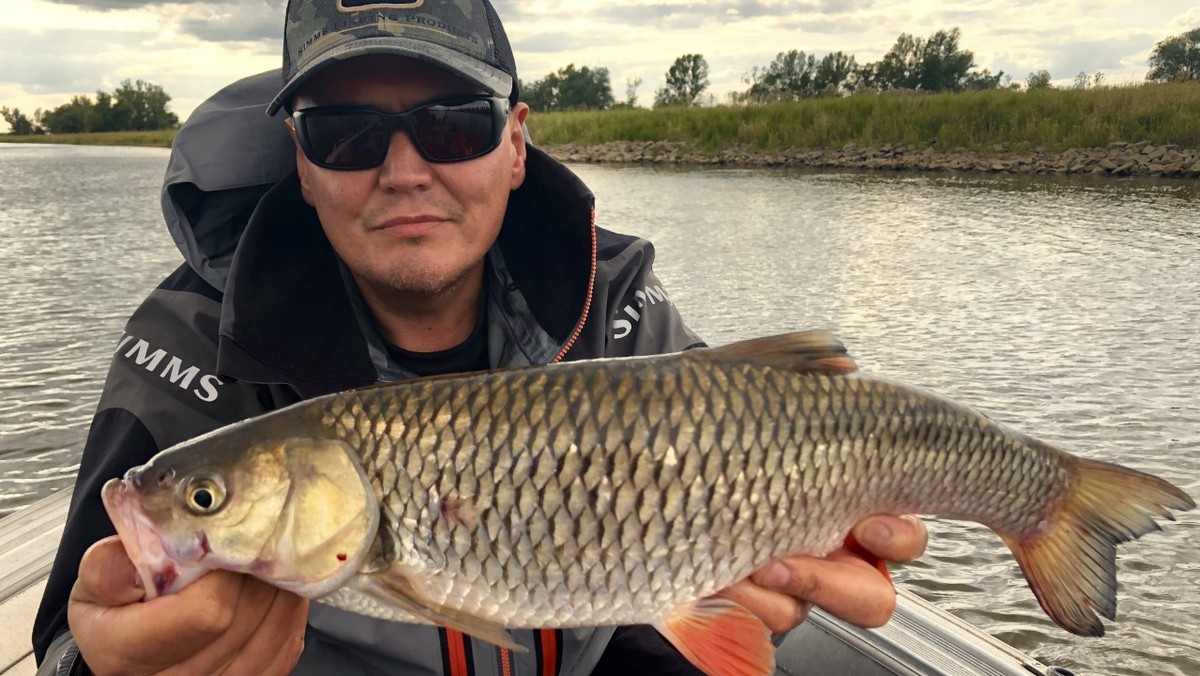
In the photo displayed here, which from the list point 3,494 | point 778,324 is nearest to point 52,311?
point 3,494

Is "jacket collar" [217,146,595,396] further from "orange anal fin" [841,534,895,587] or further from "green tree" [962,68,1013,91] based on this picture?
"green tree" [962,68,1013,91]

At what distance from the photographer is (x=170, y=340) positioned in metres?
2.12

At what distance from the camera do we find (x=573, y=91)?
81.0 m

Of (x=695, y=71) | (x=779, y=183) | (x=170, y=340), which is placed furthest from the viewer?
(x=695, y=71)

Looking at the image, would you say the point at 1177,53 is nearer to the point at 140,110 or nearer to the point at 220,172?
the point at 220,172

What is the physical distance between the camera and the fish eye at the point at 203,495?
1.44m

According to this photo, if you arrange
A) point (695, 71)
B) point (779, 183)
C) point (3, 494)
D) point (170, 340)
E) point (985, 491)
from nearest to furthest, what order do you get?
1. point (985, 491)
2. point (170, 340)
3. point (3, 494)
4. point (779, 183)
5. point (695, 71)

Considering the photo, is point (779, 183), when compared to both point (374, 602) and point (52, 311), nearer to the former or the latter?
point (52, 311)

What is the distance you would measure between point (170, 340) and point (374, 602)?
0.96 m

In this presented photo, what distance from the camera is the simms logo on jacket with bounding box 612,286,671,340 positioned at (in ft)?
8.27

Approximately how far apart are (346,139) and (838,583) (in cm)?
146

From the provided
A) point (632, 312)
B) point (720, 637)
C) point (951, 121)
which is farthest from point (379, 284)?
point (951, 121)

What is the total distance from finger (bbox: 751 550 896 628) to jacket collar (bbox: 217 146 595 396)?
2.96 ft

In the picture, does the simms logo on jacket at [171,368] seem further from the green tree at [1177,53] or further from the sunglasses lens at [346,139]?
the green tree at [1177,53]
